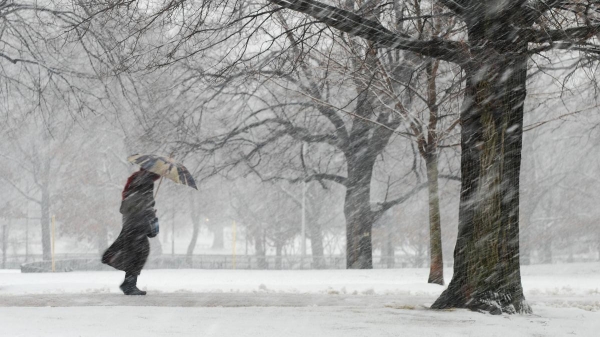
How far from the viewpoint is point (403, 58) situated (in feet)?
51.6

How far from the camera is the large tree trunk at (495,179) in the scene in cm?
765

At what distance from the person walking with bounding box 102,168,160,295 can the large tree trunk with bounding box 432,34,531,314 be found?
14.6 ft

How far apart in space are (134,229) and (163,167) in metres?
0.93

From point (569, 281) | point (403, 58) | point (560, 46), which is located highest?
point (403, 58)

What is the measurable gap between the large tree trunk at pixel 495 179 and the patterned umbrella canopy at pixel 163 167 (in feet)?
13.7

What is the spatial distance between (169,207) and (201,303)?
98.0 feet

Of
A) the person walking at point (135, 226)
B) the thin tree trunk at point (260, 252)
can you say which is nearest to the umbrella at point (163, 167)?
the person walking at point (135, 226)

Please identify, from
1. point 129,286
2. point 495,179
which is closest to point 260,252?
point 129,286

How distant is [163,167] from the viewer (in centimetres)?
1008

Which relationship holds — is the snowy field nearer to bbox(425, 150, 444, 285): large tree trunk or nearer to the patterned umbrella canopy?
the patterned umbrella canopy

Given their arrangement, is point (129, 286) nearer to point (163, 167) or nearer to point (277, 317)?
→ point (163, 167)

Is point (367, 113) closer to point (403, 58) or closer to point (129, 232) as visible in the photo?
point (403, 58)

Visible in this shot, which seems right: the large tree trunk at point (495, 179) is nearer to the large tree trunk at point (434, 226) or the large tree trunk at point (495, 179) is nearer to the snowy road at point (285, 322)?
the snowy road at point (285, 322)

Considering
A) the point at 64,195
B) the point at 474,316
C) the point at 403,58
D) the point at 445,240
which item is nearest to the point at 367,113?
the point at 403,58
